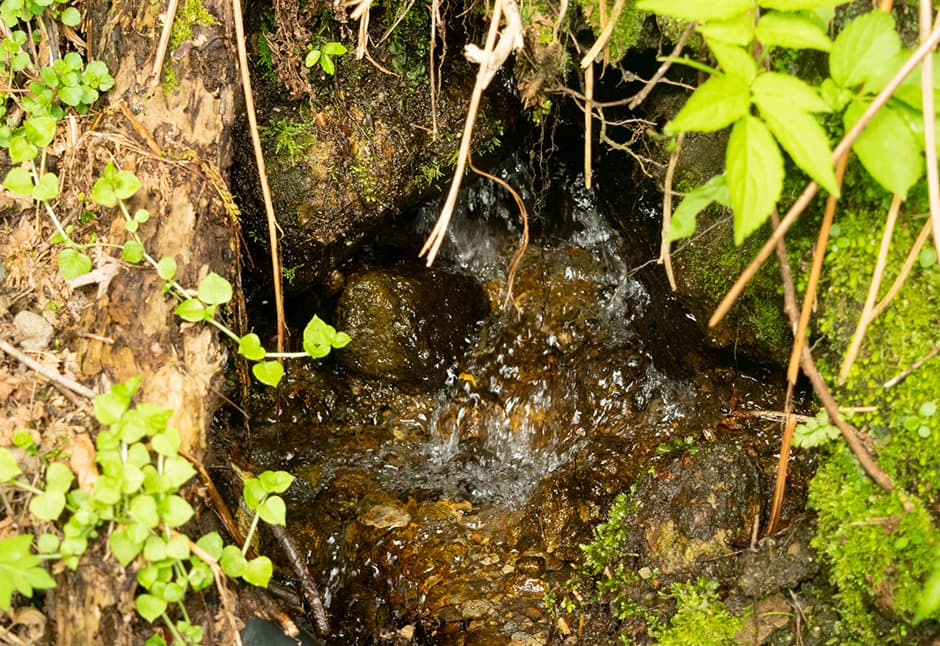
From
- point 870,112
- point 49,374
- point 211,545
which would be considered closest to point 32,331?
point 49,374

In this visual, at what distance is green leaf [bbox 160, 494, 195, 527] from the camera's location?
1828 millimetres

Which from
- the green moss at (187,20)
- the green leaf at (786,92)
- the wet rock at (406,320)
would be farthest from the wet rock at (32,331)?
the green leaf at (786,92)

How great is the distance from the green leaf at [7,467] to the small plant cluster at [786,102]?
1.87m

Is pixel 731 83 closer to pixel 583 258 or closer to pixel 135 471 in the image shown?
pixel 135 471

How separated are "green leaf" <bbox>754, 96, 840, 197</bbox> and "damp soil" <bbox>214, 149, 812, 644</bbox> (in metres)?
1.73

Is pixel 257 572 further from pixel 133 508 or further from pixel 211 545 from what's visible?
pixel 133 508

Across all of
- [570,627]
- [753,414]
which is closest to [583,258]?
[753,414]

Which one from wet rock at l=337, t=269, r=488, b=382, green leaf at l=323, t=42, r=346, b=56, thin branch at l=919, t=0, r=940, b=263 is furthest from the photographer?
wet rock at l=337, t=269, r=488, b=382

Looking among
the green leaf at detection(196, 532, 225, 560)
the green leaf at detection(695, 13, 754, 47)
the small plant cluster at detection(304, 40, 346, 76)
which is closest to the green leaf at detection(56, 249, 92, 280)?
the green leaf at detection(196, 532, 225, 560)

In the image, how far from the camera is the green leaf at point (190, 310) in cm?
209

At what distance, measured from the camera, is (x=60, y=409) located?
2.03 metres

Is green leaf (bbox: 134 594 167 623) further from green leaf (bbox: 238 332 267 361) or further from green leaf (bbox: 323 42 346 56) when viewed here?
green leaf (bbox: 323 42 346 56)

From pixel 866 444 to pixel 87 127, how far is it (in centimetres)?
274

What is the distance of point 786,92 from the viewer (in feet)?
5.29
